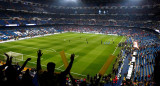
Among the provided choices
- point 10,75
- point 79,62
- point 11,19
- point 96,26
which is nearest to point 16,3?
point 11,19

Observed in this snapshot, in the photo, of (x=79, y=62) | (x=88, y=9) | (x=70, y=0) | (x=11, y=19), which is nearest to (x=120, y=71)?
(x=79, y=62)

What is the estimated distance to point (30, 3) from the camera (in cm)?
8306

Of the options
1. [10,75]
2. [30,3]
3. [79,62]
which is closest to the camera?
[10,75]

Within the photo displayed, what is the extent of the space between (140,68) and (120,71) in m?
3.98

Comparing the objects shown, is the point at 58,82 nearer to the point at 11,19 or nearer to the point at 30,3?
the point at 11,19

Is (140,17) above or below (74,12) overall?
below

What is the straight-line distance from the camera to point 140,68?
21.5m

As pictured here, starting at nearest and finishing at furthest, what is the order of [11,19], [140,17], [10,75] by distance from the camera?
[10,75] < [11,19] < [140,17]

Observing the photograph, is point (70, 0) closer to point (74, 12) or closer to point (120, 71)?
point (74, 12)

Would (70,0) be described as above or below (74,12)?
above

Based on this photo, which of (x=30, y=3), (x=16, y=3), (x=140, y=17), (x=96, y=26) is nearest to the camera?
(x=16, y=3)

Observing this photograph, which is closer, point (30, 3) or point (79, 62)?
point (79, 62)

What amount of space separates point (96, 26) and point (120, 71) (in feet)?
231


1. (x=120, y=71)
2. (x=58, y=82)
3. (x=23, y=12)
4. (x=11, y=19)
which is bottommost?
(x=120, y=71)
